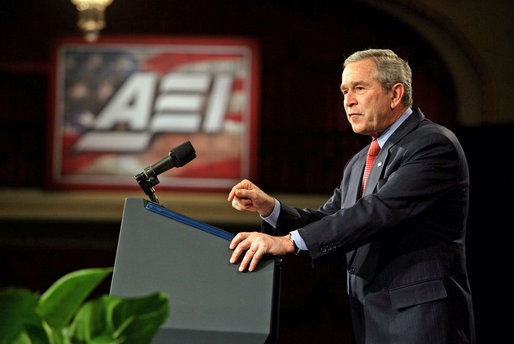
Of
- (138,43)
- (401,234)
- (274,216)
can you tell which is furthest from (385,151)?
(138,43)

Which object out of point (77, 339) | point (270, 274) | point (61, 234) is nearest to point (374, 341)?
Result: point (270, 274)

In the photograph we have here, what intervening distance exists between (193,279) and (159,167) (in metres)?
0.32

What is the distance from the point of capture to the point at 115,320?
51 cm

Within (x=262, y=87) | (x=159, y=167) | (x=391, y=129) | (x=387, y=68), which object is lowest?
(x=159, y=167)

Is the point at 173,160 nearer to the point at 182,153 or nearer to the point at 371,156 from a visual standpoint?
the point at 182,153

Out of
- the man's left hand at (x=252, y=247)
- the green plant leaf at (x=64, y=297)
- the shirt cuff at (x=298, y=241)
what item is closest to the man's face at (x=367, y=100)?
the shirt cuff at (x=298, y=241)

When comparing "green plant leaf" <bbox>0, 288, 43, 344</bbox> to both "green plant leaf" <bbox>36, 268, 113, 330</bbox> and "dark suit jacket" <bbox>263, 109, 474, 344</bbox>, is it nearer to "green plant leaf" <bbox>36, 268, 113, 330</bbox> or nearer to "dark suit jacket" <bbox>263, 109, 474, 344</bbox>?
"green plant leaf" <bbox>36, 268, 113, 330</bbox>

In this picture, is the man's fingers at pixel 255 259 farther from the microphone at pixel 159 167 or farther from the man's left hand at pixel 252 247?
the microphone at pixel 159 167

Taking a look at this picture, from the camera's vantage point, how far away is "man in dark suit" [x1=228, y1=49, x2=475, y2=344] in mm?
1480

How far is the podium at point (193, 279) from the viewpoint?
1.15 m

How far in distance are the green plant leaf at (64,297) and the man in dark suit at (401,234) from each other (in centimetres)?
86

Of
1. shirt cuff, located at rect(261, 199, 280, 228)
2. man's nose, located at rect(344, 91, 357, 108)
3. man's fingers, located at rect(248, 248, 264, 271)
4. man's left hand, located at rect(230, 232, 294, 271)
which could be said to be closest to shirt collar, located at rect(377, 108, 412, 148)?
man's nose, located at rect(344, 91, 357, 108)

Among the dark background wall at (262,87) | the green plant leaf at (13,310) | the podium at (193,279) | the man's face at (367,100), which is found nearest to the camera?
the green plant leaf at (13,310)

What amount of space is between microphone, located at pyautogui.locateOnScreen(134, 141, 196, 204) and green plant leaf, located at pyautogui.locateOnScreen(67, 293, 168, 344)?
85cm
